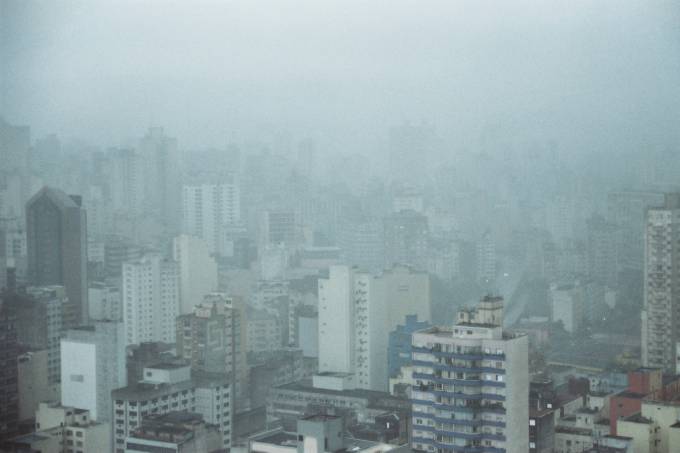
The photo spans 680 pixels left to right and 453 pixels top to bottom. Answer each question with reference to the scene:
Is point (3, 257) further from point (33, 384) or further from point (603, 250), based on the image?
point (603, 250)

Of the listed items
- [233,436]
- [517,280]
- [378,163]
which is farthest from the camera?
[378,163]

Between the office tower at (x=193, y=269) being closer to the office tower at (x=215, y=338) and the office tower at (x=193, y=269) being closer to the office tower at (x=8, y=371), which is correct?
the office tower at (x=215, y=338)

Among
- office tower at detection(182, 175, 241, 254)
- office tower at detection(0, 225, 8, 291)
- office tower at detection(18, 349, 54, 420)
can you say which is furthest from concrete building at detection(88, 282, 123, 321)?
office tower at detection(18, 349, 54, 420)

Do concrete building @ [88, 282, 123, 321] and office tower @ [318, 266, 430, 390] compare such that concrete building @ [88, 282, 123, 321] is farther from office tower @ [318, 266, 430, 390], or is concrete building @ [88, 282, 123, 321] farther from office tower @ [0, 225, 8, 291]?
office tower @ [318, 266, 430, 390]

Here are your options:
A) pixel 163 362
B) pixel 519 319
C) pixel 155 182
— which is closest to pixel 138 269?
pixel 155 182

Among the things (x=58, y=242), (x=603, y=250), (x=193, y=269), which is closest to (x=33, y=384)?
(x=58, y=242)

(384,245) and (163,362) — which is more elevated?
(384,245)

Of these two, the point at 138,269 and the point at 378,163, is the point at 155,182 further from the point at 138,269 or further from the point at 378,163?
the point at 378,163
